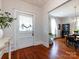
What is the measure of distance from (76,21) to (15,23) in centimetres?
294

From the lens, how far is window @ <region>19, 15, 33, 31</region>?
4362 mm

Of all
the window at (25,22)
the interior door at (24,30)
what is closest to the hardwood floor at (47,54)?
the interior door at (24,30)

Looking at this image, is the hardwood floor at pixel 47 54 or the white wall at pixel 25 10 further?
the white wall at pixel 25 10

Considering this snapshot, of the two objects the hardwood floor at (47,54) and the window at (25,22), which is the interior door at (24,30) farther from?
the hardwood floor at (47,54)

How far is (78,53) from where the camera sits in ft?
10.6

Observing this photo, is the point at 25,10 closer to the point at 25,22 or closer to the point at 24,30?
the point at 25,22

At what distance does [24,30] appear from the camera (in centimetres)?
453

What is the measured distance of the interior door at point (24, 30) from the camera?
4.20m

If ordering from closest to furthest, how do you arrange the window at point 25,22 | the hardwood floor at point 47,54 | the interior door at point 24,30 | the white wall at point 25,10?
1. the hardwood floor at point 47,54
2. the white wall at point 25,10
3. the interior door at point 24,30
4. the window at point 25,22

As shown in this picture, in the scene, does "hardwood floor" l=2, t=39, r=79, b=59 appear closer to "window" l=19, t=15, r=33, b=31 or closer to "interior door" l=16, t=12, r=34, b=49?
"interior door" l=16, t=12, r=34, b=49

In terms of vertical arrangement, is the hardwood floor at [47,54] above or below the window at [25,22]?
below

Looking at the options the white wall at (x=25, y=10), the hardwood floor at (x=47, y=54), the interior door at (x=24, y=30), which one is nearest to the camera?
the hardwood floor at (x=47, y=54)

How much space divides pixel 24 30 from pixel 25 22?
1.64 ft

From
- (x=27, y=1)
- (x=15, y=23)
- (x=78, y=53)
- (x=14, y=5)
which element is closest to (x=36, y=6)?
(x=27, y=1)
